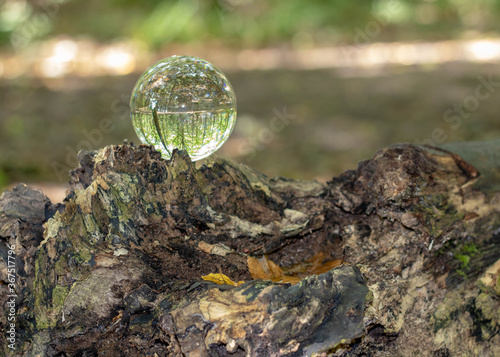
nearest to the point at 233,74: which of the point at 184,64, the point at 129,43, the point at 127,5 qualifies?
the point at 129,43

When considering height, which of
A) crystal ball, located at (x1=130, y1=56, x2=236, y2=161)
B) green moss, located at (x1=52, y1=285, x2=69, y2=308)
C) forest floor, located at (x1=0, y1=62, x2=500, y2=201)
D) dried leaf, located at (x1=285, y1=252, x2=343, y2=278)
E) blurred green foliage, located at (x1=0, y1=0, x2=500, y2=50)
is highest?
blurred green foliage, located at (x1=0, y1=0, x2=500, y2=50)

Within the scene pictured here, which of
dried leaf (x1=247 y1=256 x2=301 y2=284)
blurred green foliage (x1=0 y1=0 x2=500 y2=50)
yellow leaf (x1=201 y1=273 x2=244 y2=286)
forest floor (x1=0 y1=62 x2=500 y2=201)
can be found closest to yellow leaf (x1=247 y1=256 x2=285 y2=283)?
dried leaf (x1=247 y1=256 x2=301 y2=284)

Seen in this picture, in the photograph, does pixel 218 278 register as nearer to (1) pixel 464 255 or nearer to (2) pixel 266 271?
(2) pixel 266 271

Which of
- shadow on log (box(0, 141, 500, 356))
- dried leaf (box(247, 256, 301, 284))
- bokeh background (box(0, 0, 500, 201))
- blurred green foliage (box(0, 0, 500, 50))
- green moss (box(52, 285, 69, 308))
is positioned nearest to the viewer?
shadow on log (box(0, 141, 500, 356))

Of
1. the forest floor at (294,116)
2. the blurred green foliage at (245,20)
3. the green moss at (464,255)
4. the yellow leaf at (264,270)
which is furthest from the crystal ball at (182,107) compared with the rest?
the blurred green foliage at (245,20)

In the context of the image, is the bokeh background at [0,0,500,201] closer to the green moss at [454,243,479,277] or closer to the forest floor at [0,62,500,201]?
the forest floor at [0,62,500,201]

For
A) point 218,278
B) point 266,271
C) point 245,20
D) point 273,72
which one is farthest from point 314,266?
point 245,20

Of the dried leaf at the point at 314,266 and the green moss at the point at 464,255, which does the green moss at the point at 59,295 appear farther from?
the green moss at the point at 464,255
